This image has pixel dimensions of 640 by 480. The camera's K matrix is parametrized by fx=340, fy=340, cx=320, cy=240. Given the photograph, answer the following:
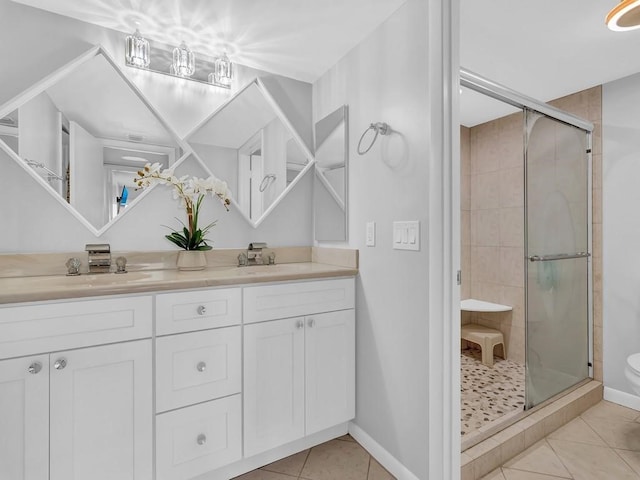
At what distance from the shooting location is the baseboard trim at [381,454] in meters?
1.52

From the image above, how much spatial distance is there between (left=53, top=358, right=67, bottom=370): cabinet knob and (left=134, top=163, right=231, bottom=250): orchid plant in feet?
2.48

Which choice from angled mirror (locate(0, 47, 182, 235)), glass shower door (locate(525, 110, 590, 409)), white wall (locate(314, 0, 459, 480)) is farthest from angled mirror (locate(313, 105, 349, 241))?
glass shower door (locate(525, 110, 590, 409))

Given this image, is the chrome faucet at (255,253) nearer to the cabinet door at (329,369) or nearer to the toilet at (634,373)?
the cabinet door at (329,369)

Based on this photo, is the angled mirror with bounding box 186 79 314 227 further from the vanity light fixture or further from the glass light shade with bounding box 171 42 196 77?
the glass light shade with bounding box 171 42 196 77

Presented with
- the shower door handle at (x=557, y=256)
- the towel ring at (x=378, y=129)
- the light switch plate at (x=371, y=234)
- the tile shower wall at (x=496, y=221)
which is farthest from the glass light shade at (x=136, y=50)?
the tile shower wall at (x=496, y=221)

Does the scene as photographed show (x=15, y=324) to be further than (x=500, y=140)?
No

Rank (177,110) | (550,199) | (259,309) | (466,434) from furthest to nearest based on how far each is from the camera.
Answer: (550,199) → (177,110) → (466,434) → (259,309)

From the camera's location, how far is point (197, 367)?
1397 mm

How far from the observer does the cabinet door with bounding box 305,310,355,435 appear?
1681 millimetres

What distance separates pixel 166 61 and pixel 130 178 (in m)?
0.68

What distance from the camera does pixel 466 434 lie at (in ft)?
5.74

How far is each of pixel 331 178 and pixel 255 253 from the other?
65 cm

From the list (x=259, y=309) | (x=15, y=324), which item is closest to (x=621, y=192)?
(x=259, y=309)

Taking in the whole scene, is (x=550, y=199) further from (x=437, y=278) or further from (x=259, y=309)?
(x=259, y=309)
